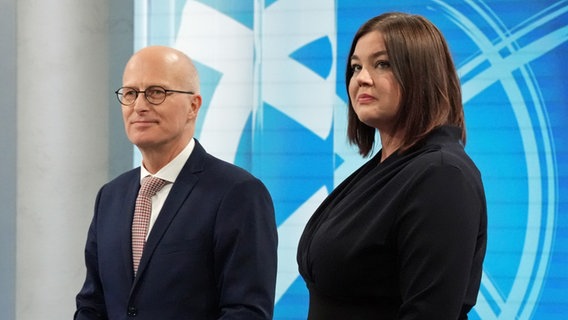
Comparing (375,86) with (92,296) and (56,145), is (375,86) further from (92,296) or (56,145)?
(56,145)

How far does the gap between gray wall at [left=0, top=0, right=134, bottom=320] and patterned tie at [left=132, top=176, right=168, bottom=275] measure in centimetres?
134

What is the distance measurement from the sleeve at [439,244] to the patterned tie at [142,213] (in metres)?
0.87

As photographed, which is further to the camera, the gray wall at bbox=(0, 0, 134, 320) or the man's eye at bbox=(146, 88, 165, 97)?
the gray wall at bbox=(0, 0, 134, 320)

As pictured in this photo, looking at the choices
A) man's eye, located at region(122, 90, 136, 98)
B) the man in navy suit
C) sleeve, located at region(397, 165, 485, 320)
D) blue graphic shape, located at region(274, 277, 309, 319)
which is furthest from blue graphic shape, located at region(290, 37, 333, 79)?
sleeve, located at region(397, 165, 485, 320)

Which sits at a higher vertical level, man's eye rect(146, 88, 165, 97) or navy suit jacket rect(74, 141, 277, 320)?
man's eye rect(146, 88, 165, 97)

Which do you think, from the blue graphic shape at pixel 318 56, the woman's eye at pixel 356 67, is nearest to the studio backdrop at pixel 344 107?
the blue graphic shape at pixel 318 56

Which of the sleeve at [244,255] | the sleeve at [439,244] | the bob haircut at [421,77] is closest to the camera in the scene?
the sleeve at [439,244]

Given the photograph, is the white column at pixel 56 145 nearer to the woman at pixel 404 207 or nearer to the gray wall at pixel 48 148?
the gray wall at pixel 48 148

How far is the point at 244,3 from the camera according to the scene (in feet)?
11.1

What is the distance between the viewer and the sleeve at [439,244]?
1.42 m

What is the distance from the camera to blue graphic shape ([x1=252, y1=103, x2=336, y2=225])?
3.31m

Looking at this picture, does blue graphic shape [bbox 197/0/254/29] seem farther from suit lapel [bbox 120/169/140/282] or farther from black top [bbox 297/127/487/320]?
black top [bbox 297/127/487/320]

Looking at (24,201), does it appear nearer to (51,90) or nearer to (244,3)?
(51,90)

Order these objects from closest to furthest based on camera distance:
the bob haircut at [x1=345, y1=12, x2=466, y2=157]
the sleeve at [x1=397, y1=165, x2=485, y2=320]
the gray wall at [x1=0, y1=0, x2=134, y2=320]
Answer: the sleeve at [x1=397, y1=165, x2=485, y2=320], the bob haircut at [x1=345, y1=12, x2=466, y2=157], the gray wall at [x1=0, y1=0, x2=134, y2=320]
